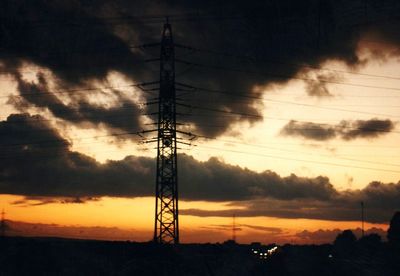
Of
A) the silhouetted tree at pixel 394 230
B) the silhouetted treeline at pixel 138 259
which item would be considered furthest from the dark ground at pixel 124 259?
the silhouetted tree at pixel 394 230

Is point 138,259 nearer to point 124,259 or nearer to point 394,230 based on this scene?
point 124,259

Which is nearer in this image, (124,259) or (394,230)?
(124,259)

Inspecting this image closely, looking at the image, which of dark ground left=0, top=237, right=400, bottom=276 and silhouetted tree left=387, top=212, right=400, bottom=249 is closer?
dark ground left=0, top=237, right=400, bottom=276

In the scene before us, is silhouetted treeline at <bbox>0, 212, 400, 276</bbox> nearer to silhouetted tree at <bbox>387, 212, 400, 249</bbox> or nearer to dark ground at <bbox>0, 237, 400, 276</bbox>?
dark ground at <bbox>0, 237, 400, 276</bbox>

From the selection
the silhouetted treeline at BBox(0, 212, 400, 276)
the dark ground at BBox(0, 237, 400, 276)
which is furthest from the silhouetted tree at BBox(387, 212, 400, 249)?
the dark ground at BBox(0, 237, 400, 276)

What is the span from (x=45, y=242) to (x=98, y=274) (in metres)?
9.22

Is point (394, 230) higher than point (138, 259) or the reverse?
higher

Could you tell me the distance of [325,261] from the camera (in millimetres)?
94750

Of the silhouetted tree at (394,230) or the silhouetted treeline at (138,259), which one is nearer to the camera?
the silhouetted treeline at (138,259)

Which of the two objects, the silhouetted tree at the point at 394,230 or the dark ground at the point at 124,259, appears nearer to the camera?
the dark ground at the point at 124,259

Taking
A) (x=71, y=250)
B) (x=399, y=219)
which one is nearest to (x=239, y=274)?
(x=71, y=250)

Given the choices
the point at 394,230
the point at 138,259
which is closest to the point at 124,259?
the point at 138,259

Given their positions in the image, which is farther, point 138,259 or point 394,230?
point 394,230

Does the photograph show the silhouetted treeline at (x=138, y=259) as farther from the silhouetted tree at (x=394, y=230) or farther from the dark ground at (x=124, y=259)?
the silhouetted tree at (x=394, y=230)
